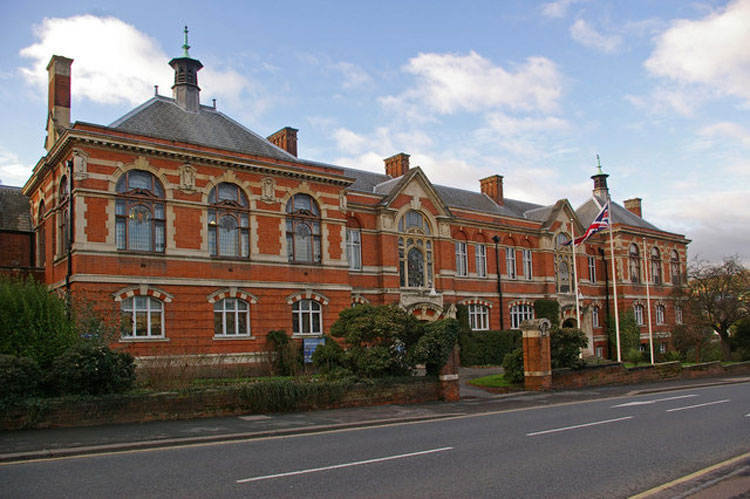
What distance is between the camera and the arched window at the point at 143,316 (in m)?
25.2

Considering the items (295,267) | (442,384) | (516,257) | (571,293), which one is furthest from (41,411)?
(571,293)

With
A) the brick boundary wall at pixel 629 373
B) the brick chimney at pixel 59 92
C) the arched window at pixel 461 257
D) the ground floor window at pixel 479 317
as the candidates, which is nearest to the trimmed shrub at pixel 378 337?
the brick boundary wall at pixel 629 373

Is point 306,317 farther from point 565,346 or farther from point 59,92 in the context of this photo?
point 59,92

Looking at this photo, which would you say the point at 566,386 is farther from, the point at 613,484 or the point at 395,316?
the point at 613,484

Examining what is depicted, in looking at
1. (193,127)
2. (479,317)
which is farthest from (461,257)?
(193,127)

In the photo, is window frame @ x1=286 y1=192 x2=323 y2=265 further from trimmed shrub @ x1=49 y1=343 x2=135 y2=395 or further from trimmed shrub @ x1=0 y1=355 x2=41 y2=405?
trimmed shrub @ x1=0 y1=355 x2=41 y2=405

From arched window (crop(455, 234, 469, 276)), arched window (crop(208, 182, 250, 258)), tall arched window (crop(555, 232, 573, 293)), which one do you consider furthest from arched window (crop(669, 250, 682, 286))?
arched window (crop(208, 182, 250, 258))

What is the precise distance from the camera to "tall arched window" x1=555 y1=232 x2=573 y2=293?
155ft

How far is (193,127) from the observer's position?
1179 inches

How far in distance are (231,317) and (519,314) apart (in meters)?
23.2

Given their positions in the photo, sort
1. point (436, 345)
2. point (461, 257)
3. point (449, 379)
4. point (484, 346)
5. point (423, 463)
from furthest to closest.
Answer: point (461, 257), point (484, 346), point (449, 379), point (436, 345), point (423, 463)

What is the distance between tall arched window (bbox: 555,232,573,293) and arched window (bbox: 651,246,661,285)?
11845mm

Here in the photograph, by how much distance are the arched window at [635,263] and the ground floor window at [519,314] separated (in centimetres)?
1323

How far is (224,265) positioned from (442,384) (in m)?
11.7
